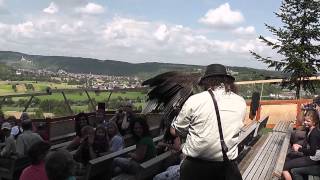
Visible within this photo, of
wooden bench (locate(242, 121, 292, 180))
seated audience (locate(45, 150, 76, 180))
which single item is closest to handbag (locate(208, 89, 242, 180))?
seated audience (locate(45, 150, 76, 180))

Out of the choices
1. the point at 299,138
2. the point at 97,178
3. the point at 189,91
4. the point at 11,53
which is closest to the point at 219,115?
the point at 189,91

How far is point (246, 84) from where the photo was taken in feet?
53.1

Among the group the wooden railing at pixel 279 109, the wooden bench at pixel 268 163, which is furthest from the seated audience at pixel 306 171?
the wooden railing at pixel 279 109

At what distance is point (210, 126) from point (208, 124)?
0.07ft

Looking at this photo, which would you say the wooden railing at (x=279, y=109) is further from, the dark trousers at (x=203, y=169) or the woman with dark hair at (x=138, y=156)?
the dark trousers at (x=203, y=169)

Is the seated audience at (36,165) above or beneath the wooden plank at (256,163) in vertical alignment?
above

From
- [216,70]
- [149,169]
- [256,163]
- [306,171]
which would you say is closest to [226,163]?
[216,70]

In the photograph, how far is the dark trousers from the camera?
3.61m

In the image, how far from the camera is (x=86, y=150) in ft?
24.8

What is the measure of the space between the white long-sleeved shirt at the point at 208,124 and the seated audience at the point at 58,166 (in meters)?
0.88

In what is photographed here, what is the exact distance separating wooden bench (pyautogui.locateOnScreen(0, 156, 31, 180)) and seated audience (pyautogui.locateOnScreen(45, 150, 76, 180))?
4.48 metres

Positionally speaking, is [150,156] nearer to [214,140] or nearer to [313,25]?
[214,140]

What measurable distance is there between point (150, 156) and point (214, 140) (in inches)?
125

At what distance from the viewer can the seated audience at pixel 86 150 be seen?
7.50 meters
